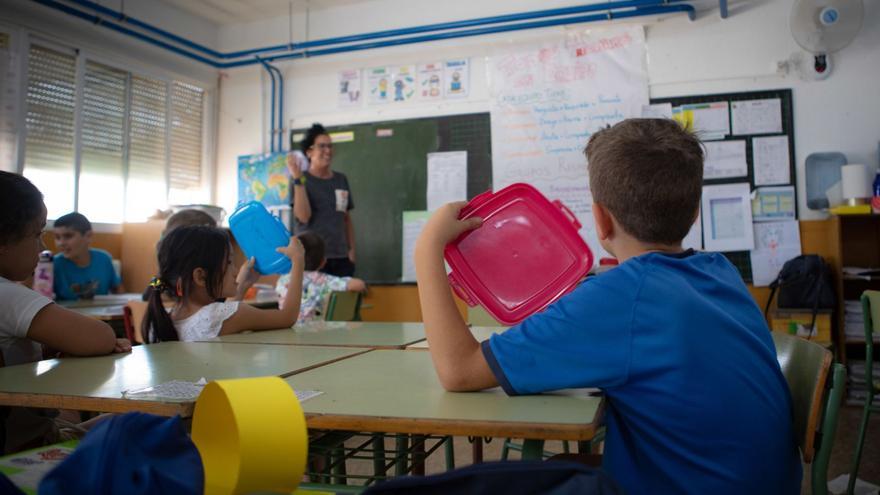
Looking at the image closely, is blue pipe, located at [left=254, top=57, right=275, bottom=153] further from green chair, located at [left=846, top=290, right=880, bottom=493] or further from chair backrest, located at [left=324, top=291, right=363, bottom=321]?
green chair, located at [left=846, top=290, right=880, bottom=493]

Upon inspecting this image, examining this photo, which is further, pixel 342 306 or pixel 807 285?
pixel 807 285

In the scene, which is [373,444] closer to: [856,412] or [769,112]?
[856,412]

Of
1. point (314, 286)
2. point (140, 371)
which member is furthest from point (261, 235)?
point (140, 371)

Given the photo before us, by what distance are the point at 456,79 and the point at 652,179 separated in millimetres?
3817

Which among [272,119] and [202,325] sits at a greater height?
[272,119]

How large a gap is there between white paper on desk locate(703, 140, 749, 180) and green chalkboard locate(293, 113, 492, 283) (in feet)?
4.85

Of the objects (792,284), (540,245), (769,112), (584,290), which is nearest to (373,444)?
(540,245)

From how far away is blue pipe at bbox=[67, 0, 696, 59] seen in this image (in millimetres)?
4129

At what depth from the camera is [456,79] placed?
181 inches

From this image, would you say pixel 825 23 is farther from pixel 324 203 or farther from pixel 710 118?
pixel 324 203

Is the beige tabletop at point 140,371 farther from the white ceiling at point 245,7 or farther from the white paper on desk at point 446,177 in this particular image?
the white ceiling at point 245,7

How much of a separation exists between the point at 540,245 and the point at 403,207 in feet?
10.9

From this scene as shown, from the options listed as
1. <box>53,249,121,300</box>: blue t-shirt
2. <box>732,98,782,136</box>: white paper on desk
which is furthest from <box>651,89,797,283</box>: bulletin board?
<box>53,249,121,300</box>: blue t-shirt

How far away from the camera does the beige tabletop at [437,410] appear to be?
79cm
